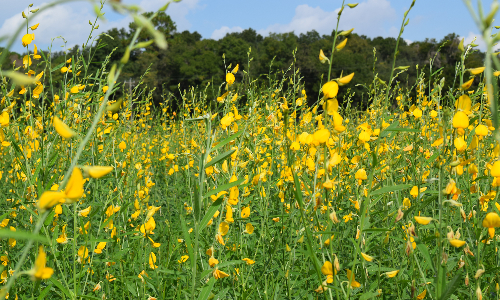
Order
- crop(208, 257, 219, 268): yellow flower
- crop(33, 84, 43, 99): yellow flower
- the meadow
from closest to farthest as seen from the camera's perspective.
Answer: the meadow
crop(208, 257, 219, 268): yellow flower
crop(33, 84, 43, 99): yellow flower

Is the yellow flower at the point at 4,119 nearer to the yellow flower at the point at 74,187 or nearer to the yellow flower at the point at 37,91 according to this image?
the yellow flower at the point at 37,91

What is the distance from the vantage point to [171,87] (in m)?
32.2

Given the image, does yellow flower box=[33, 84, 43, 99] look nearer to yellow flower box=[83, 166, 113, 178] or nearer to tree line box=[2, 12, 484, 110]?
yellow flower box=[83, 166, 113, 178]

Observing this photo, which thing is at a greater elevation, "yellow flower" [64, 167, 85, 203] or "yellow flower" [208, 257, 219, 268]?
"yellow flower" [64, 167, 85, 203]

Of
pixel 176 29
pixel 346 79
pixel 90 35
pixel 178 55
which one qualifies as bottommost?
pixel 346 79

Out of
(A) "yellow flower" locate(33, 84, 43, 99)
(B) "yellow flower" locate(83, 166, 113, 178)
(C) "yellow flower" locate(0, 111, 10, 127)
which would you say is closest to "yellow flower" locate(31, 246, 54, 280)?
(B) "yellow flower" locate(83, 166, 113, 178)

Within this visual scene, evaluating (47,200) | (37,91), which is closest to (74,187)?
(47,200)

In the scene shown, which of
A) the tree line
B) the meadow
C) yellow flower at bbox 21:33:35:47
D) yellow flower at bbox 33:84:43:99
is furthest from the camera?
the tree line

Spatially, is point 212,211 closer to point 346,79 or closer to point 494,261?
point 346,79

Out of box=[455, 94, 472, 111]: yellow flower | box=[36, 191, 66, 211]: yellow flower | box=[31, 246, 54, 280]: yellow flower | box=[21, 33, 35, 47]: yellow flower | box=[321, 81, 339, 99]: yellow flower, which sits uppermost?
box=[21, 33, 35, 47]: yellow flower

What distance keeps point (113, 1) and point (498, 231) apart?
2622 millimetres

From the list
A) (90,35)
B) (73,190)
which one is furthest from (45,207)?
(90,35)

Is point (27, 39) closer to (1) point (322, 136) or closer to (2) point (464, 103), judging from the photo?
(1) point (322, 136)

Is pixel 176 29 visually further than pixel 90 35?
Yes
